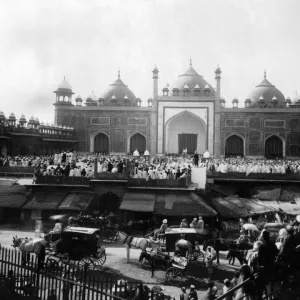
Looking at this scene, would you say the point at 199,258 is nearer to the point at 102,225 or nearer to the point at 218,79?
the point at 102,225

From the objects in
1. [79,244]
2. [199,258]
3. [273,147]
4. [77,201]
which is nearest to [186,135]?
[273,147]

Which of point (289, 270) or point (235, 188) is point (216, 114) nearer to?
point (235, 188)

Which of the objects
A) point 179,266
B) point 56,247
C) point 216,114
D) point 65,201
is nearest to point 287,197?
point 65,201

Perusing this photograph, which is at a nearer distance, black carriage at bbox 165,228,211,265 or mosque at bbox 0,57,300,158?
black carriage at bbox 165,228,211,265

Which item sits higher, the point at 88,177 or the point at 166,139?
the point at 166,139

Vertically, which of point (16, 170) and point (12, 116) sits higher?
point (12, 116)

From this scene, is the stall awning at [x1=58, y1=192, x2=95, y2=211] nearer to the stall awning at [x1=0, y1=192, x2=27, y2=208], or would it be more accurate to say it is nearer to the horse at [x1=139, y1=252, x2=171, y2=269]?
the stall awning at [x1=0, y1=192, x2=27, y2=208]

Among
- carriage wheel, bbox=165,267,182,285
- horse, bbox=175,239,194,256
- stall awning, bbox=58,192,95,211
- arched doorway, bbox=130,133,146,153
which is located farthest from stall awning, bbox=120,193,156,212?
arched doorway, bbox=130,133,146,153
